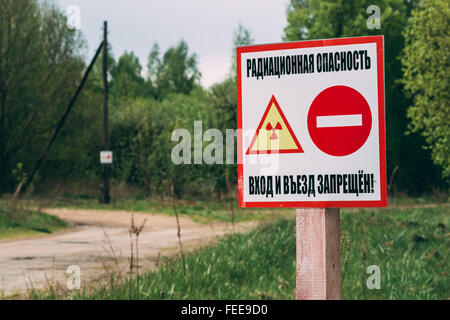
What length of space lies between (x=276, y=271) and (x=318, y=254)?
200 inches

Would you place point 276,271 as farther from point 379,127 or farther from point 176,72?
point 176,72

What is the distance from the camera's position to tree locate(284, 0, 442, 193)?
3288 cm

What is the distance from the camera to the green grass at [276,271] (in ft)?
19.4

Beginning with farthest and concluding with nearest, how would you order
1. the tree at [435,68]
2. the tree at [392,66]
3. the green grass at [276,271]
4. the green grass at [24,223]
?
the tree at [392,66] < the tree at [435,68] < the green grass at [24,223] < the green grass at [276,271]

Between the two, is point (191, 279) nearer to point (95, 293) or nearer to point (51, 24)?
point (95, 293)

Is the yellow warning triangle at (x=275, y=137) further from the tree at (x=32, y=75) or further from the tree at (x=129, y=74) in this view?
the tree at (x=129, y=74)

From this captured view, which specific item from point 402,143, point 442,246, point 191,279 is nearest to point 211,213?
point 442,246

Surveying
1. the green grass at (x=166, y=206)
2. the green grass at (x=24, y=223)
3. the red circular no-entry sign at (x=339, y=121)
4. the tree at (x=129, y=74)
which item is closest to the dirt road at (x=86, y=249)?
the green grass at (x=24, y=223)

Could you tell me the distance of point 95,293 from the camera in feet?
18.5

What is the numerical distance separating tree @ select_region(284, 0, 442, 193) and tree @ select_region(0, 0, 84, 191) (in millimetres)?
13624

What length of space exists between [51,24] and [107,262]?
22.4 m

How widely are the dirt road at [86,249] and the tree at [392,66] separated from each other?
58.7 ft

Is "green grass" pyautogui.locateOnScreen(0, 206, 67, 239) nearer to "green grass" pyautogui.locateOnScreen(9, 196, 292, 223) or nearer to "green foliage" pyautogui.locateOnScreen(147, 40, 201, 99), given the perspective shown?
"green grass" pyautogui.locateOnScreen(9, 196, 292, 223)

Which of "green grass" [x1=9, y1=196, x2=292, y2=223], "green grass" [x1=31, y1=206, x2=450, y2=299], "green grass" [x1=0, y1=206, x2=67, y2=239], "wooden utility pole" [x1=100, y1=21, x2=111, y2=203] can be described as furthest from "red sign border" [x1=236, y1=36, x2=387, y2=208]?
"wooden utility pole" [x1=100, y1=21, x2=111, y2=203]
